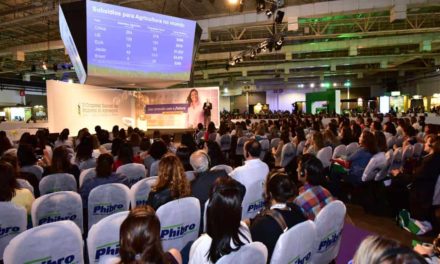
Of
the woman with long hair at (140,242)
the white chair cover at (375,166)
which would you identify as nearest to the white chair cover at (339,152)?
the white chair cover at (375,166)

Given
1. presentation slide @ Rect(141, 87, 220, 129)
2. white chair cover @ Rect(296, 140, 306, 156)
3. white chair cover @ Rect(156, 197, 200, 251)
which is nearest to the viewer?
white chair cover @ Rect(156, 197, 200, 251)

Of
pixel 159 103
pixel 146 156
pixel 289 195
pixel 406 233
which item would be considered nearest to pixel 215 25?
pixel 159 103

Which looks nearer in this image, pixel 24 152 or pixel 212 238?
pixel 212 238

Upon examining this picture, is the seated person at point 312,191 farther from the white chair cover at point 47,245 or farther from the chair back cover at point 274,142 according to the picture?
the chair back cover at point 274,142

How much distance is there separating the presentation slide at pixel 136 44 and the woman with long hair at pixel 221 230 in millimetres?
7060

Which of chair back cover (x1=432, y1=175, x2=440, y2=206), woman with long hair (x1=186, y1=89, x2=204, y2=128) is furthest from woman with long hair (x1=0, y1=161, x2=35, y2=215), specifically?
woman with long hair (x1=186, y1=89, x2=204, y2=128)

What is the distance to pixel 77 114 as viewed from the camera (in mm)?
11727

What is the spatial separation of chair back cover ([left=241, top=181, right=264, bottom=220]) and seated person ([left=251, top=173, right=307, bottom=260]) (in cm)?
130

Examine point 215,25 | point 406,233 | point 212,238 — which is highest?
point 215,25

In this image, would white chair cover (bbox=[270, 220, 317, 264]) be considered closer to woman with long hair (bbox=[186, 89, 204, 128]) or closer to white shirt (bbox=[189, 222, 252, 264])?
white shirt (bbox=[189, 222, 252, 264])

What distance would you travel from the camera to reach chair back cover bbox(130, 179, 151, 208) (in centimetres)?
378

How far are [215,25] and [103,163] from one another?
27.9ft

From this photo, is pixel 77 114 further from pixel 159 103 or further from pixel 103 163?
pixel 103 163

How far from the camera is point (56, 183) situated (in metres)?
4.06
